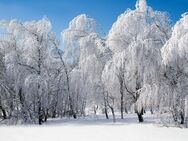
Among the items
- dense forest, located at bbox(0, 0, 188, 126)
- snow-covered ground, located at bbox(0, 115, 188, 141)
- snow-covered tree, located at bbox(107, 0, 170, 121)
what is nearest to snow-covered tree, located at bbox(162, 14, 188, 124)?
dense forest, located at bbox(0, 0, 188, 126)

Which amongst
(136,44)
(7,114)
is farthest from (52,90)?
(136,44)

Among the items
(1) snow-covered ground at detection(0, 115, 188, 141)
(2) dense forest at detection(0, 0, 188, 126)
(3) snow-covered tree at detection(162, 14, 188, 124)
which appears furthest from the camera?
(2) dense forest at detection(0, 0, 188, 126)

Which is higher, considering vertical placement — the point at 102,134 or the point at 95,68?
the point at 95,68

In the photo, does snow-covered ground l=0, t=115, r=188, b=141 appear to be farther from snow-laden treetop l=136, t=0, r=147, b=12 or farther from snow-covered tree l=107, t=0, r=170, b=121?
snow-laden treetop l=136, t=0, r=147, b=12

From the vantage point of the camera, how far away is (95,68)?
25.5 m

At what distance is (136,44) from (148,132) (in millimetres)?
5995

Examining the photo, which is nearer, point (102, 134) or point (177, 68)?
point (102, 134)

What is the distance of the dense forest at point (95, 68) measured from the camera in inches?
827

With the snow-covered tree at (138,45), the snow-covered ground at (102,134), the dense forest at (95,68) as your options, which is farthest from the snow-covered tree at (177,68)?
the snow-covered ground at (102,134)

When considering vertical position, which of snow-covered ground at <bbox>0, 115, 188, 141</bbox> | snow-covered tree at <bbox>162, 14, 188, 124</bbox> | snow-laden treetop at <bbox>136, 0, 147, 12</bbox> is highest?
snow-laden treetop at <bbox>136, 0, 147, 12</bbox>

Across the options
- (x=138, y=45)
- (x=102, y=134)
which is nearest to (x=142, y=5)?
(x=138, y=45)

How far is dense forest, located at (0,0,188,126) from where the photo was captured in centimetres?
2102

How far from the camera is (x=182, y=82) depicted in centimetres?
2086

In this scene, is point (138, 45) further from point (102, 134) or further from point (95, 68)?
point (102, 134)
